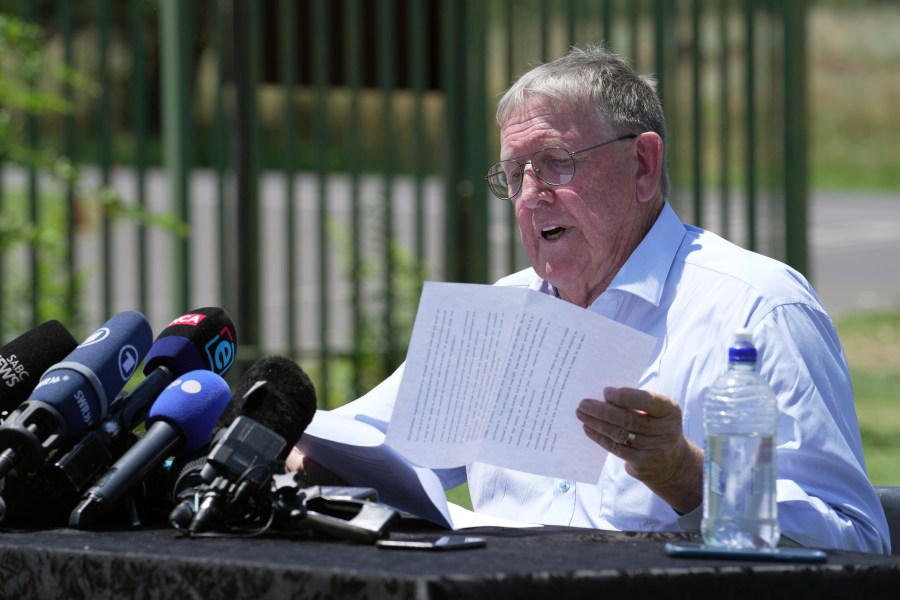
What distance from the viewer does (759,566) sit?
6.08 ft

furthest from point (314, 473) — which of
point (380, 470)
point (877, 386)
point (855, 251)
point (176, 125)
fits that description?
point (855, 251)

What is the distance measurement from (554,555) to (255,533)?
1.45 feet

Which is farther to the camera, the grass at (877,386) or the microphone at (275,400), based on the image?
the grass at (877,386)

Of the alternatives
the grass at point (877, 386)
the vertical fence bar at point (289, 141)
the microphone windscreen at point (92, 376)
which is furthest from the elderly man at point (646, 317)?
the vertical fence bar at point (289, 141)

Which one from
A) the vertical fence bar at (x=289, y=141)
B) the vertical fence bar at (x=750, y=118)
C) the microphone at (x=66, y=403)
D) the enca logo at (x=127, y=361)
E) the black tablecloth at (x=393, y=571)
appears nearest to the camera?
the black tablecloth at (x=393, y=571)

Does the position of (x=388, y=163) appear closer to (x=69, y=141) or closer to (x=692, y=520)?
(x=69, y=141)

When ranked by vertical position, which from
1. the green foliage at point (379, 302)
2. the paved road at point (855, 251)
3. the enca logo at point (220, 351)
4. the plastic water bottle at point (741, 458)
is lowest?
the paved road at point (855, 251)

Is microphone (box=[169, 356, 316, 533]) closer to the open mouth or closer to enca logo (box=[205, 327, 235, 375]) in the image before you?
enca logo (box=[205, 327, 235, 375])

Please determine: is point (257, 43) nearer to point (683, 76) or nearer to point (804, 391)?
point (683, 76)

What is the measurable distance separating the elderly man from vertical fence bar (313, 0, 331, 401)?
366cm

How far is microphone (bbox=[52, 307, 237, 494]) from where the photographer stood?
2189 mm

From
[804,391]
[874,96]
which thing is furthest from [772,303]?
[874,96]

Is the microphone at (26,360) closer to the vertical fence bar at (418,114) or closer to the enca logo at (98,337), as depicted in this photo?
the enca logo at (98,337)

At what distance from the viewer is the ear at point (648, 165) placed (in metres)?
3.00
